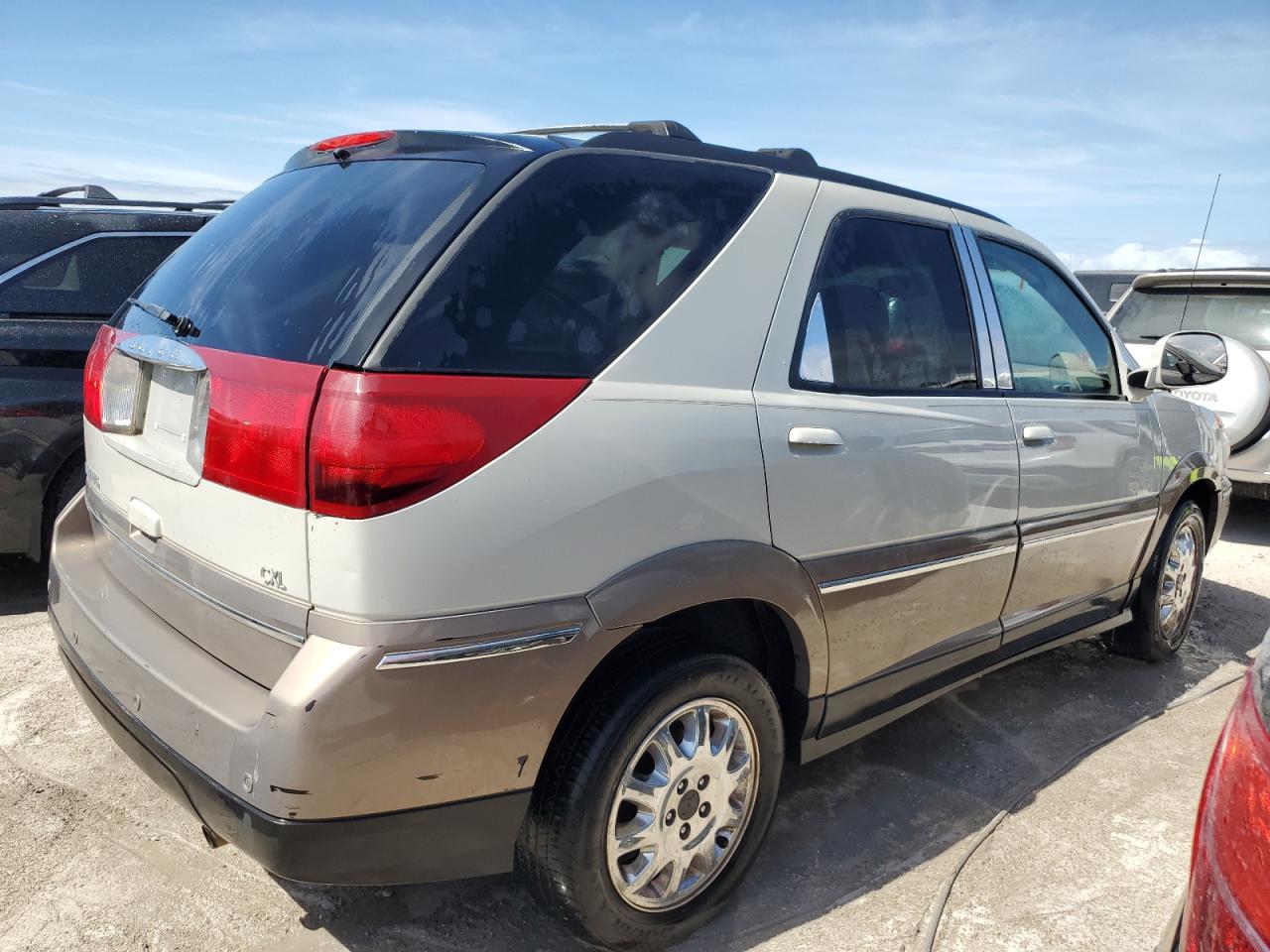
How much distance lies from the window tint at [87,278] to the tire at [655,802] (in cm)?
347

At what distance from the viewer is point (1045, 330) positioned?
11.5 feet

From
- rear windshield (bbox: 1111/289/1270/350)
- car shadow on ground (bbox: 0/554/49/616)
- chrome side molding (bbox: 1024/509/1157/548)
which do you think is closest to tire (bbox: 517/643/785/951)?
chrome side molding (bbox: 1024/509/1157/548)

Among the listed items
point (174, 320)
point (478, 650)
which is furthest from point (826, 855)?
point (174, 320)

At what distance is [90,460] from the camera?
2.61 m

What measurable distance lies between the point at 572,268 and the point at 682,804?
1251 mm

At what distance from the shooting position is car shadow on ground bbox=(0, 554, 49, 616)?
4234 mm

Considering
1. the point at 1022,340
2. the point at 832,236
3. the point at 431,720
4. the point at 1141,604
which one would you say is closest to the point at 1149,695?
the point at 1141,604

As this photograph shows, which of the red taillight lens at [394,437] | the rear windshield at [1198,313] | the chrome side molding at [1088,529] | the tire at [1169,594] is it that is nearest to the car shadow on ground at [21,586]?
the red taillight lens at [394,437]

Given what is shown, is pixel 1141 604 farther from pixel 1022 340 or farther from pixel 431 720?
pixel 431 720

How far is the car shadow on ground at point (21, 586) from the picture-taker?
423 cm

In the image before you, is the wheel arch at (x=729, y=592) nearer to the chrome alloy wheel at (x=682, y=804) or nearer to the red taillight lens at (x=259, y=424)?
the chrome alloy wheel at (x=682, y=804)

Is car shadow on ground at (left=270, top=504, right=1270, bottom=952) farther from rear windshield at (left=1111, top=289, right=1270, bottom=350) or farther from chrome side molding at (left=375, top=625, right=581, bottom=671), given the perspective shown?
rear windshield at (left=1111, top=289, right=1270, bottom=350)

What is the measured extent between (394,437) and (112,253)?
356cm

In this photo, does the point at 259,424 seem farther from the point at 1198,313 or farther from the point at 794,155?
the point at 1198,313
